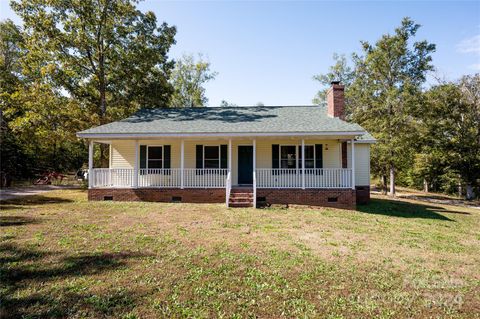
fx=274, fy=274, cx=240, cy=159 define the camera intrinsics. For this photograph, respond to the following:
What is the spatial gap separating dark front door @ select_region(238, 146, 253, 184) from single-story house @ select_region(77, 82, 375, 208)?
5 centimetres

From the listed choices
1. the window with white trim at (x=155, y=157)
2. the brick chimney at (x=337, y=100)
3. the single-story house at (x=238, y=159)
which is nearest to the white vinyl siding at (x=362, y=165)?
the single-story house at (x=238, y=159)

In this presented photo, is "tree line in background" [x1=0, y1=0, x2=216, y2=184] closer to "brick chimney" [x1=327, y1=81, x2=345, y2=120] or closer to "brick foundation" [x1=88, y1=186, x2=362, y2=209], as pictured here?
"brick foundation" [x1=88, y1=186, x2=362, y2=209]

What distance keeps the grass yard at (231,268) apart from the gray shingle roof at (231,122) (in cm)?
474

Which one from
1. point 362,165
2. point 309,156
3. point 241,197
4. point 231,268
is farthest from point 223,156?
point 231,268

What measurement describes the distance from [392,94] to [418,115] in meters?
2.93

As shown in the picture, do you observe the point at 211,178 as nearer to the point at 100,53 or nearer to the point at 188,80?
the point at 100,53

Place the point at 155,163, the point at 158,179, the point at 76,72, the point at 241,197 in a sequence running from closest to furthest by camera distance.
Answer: the point at 241,197 < the point at 158,179 < the point at 155,163 < the point at 76,72

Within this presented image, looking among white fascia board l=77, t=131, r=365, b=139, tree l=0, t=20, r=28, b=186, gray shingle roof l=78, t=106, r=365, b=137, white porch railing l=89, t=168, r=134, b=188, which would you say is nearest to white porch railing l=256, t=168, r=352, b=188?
white fascia board l=77, t=131, r=365, b=139

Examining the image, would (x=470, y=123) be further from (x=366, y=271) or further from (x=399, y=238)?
(x=366, y=271)

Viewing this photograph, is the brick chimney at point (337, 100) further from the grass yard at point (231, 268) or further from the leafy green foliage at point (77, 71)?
the leafy green foliage at point (77, 71)

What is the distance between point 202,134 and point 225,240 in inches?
257

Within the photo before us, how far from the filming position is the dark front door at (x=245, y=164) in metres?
14.2

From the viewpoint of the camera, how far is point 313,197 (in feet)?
40.0

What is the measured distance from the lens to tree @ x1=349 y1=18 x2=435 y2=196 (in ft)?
68.9
